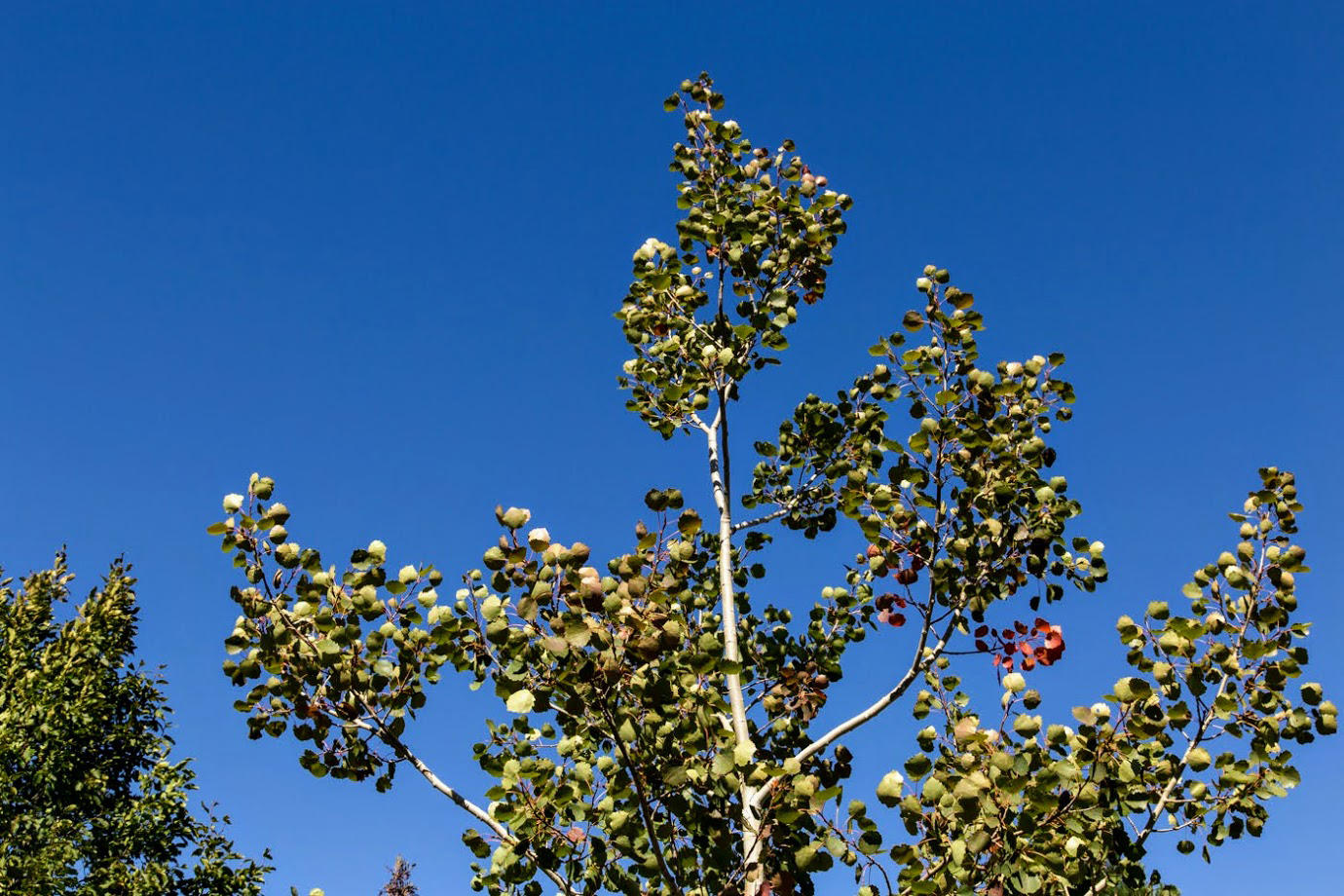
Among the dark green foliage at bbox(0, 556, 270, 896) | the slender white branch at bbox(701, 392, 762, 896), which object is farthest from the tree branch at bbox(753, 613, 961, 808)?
the dark green foliage at bbox(0, 556, 270, 896)

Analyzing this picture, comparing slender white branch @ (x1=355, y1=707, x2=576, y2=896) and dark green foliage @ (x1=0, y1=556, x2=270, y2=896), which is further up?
dark green foliage @ (x1=0, y1=556, x2=270, y2=896)

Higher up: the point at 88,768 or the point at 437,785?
the point at 88,768

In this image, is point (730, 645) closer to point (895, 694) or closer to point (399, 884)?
point (895, 694)

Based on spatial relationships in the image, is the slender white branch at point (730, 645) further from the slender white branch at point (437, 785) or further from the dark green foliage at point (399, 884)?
the dark green foliage at point (399, 884)

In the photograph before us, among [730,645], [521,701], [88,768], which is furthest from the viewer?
[88,768]

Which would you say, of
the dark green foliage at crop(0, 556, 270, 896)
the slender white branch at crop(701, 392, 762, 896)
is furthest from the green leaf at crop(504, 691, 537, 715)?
the dark green foliage at crop(0, 556, 270, 896)

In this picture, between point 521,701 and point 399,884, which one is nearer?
point 521,701

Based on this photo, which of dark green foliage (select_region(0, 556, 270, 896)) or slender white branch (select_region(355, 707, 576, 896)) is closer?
slender white branch (select_region(355, 707, 576, 896))

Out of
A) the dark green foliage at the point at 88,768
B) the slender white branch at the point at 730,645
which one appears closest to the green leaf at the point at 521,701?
the slender white branch at the point at 730,645

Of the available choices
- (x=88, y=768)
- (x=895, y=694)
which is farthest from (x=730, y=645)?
(x=88, y=768)

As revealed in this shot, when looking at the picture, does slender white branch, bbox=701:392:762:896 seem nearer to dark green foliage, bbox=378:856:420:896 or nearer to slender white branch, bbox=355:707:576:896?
slender white branch, bbox=355:707:576:896

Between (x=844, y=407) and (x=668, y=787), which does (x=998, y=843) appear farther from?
(x=844, y=407)

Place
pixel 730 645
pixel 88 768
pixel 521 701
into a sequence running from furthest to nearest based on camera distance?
1. pixel 88 768
2. pixel 730 645
3. pixel 521 701

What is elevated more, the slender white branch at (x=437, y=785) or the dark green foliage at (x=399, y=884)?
the dark green foliage at (x=399, y=884)
